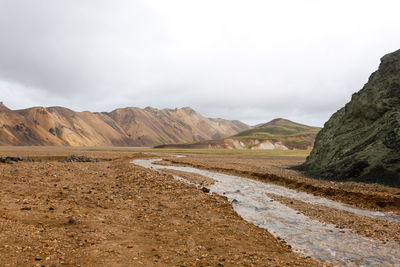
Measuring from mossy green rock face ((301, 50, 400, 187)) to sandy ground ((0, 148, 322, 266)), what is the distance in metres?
15.8

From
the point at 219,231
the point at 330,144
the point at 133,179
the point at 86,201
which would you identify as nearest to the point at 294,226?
the point at 219,231

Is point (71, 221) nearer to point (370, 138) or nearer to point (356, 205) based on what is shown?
point (356, 205)

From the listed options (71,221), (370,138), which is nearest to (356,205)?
(370,138)

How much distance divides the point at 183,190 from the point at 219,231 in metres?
7.63

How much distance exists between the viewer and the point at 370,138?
2427 cm

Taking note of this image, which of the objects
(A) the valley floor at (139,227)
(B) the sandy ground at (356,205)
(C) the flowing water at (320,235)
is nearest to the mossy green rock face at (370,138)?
(B) the sandy ground at (356,205)

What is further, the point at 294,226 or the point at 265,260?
the point at 294,226

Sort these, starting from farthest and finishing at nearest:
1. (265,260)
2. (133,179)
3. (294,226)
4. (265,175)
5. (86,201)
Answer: (265,175), (133,179), (86,201), (294,226), (265,260)

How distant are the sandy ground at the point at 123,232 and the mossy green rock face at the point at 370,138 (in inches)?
622

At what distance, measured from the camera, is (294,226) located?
1119cm

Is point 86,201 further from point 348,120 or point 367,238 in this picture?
point 348,120

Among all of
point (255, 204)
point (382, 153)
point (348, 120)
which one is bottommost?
point (255, 204)

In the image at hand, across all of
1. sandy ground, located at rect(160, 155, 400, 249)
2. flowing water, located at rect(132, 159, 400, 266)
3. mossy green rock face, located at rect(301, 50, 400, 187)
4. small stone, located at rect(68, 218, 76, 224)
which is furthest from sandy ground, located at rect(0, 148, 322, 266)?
mossy green rock face, located at rect(301, 50, 400, 187)

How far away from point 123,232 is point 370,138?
1008 inches
